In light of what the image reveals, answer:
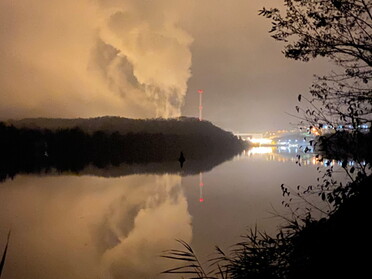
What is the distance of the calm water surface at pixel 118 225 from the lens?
33.7 ft

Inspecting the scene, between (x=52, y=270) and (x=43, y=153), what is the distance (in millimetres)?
63380

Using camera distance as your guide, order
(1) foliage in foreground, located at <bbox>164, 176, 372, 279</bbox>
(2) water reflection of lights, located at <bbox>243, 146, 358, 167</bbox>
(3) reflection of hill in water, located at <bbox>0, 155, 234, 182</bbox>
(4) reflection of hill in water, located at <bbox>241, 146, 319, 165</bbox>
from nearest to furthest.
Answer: (1) foliage in foreground, located at <bbox>164, 176, 372, 279</bbox>, (2) water reflection of lights, located at <bbox>243, 146, 358, 167</bbox>, (4) reflection of hill in water, located at <bbox>241, 146, 319, 165</bbox>, (3) reflection of hill in water, located at <bbox>0, 155, 234, 182</bbox>

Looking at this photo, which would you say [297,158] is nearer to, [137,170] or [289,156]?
[137,170]

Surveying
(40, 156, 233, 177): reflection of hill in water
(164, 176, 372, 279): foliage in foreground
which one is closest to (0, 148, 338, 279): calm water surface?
(164, 176, 372, 279): foliage in foreground

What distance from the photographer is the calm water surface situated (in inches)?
404

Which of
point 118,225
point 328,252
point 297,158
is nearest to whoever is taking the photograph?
point 328,252

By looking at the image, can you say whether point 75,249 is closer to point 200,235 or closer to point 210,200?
point 200,235

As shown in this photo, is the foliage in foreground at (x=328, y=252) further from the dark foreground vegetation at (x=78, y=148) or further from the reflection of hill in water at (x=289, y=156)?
the dark foreground vegetation at (x=78, y=148)

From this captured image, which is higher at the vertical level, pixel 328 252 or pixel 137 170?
pixel 328 252

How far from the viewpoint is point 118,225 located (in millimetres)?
16234

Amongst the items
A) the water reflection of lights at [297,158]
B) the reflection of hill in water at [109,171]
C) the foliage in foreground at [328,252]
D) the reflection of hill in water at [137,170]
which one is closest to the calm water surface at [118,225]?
the water reflection of lights at [297,158]

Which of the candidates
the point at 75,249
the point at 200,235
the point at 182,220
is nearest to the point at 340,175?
the point at 182,220

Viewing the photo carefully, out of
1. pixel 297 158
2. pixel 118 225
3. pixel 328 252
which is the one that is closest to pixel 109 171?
pixel 118 225

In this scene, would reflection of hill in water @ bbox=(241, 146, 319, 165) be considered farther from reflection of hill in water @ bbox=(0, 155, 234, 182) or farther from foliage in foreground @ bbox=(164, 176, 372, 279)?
reflection of hill in water @ bbox=(0, 155, 234, 182)
